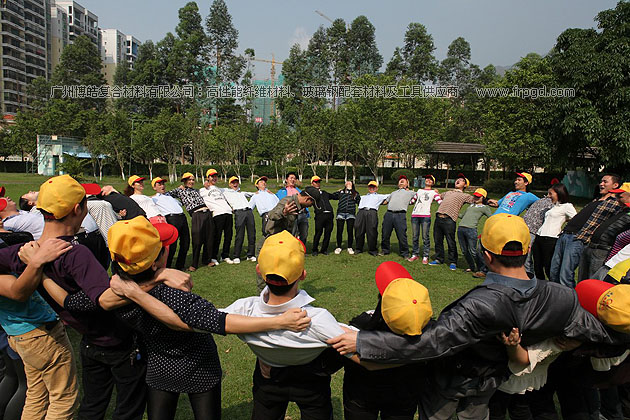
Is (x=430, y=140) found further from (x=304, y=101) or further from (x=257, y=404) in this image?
(x=257, y=404)

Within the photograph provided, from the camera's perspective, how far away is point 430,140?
37906mm

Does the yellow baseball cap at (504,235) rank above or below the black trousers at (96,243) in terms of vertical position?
above

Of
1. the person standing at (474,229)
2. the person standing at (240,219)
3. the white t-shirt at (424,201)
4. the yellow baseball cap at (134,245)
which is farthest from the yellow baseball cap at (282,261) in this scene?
the white t-shirt at (424,201)

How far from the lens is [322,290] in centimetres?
739

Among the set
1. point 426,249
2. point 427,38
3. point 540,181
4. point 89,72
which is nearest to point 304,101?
point 427,38

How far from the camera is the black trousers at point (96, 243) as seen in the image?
5055 millimetres

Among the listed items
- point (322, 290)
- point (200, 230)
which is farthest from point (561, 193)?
point (200, 230)

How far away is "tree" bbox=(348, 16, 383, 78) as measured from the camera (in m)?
56.9

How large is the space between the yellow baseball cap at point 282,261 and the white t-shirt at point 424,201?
7889 mm

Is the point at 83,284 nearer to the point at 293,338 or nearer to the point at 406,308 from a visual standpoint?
the point at 293,338

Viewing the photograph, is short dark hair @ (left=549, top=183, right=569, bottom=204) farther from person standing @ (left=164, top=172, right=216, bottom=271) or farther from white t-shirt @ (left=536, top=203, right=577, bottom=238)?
person standing @ (left=164, top=172, right=216, bottom=271)

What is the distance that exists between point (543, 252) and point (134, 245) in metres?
7.12

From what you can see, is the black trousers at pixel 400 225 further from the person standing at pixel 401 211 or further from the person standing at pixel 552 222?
the person standing at pixel 552 222

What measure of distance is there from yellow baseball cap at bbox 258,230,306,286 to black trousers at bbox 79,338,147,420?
49.3 inches
